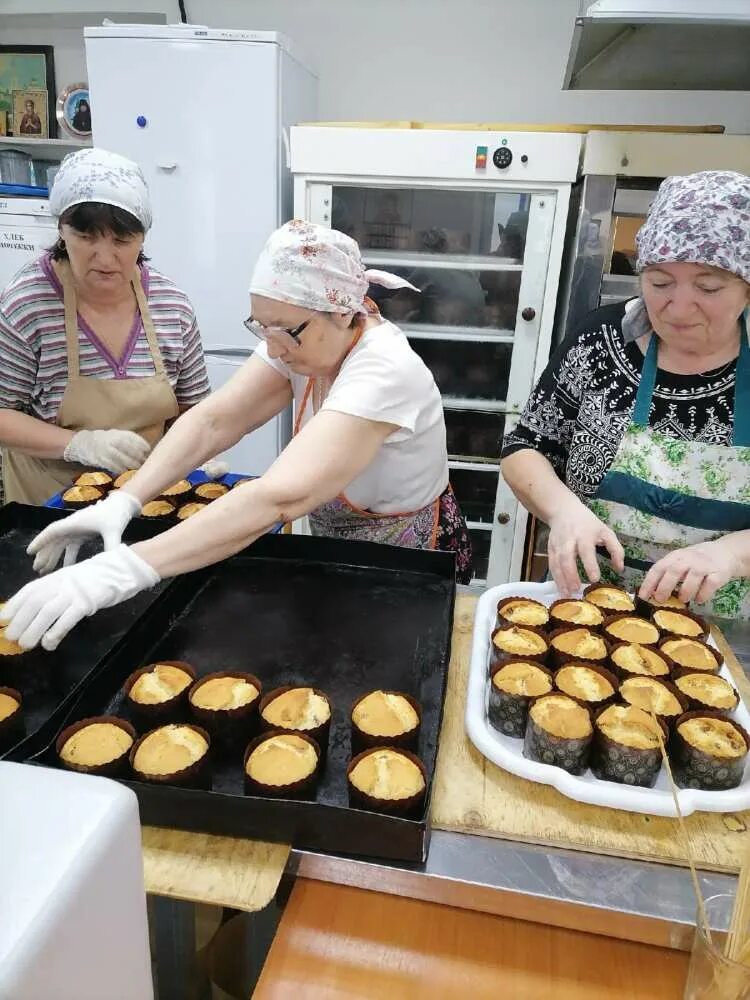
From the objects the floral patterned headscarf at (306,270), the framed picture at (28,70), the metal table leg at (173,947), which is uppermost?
the framed picture at (28,70)

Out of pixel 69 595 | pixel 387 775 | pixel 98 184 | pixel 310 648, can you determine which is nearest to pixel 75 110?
pixel 98 184

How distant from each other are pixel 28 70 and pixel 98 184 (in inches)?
124

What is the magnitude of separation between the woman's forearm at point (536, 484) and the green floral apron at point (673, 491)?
0.42 ft

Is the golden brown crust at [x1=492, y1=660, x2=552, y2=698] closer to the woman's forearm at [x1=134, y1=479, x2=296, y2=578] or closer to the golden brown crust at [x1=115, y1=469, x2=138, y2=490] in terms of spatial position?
the woman's forearm at [x1=134, y1=479, x2=296, y2=578]

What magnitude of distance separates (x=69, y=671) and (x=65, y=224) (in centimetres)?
129

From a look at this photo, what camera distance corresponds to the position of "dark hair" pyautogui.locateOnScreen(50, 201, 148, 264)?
6.29ft

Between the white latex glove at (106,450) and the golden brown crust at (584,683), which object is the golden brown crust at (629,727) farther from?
the white latex glove at (106,450)

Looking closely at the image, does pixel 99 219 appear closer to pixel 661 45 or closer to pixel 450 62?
pixel 661 45

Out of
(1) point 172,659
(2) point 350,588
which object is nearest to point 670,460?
(2) point 350,588

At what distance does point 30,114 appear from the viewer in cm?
422

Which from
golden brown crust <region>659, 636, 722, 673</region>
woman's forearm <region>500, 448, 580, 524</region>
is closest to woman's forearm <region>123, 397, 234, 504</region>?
woman's forearm <region>500, 448, 580, 524</region>

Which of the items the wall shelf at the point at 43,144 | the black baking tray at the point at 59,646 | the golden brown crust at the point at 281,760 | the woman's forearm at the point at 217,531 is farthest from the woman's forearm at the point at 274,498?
the wall shelf at the point at 43,144

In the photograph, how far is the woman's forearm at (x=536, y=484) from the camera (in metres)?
1.61

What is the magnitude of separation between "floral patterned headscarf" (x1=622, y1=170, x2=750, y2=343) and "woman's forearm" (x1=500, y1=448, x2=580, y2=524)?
0.52 m
